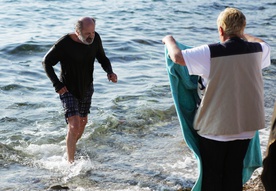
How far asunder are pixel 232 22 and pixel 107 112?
5.55 meters

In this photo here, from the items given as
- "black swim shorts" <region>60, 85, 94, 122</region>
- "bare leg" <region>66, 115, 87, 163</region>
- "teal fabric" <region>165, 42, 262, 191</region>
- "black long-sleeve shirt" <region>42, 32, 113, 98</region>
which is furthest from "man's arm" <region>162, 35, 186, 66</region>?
"bare leg" <region>66, 115, 87, 163</region>

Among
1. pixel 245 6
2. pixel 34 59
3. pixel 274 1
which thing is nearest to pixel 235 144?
pixel 34 59

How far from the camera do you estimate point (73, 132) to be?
7168 millimetres

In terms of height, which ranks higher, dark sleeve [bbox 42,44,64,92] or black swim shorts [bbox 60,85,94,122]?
dark sleeve [bbox 42,44,64,92]

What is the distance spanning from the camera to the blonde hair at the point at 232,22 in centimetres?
469

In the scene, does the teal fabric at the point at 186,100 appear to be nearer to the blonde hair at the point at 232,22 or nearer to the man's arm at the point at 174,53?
the man's arm at the point at 174,53

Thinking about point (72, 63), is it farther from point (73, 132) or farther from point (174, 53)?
point (174, 53)

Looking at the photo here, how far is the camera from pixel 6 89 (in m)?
11.3

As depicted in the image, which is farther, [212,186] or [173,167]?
[173,167]

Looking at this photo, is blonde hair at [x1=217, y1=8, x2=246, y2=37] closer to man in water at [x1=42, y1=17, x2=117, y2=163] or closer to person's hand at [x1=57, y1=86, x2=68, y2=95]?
man in water at [x1=42, y1=17, x2=117, y2=163]

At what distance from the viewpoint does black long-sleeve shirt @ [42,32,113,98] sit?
6.88 metres

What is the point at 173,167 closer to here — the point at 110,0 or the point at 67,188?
the point at 67,188

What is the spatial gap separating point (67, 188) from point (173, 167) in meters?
1.42

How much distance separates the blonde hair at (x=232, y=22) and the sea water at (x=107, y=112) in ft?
8.07
